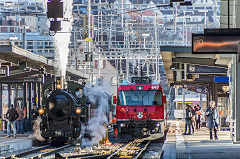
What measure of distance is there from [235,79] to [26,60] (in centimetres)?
1066

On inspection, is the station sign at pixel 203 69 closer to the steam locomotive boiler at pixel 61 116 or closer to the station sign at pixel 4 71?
the steam locomotive boiler at pixel 61 116

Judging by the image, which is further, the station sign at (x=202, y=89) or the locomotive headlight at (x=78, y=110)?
the station sign at (x=202, y=89)

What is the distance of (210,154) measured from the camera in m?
16.6

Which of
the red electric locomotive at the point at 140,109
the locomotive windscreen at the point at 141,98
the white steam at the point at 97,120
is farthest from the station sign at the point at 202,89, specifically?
the white steam at the point at 97,120

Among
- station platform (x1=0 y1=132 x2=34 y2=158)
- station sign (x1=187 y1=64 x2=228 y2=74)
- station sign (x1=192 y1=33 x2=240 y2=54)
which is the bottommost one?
station platform (x1=0 y1=132 x2=34 y2=158)

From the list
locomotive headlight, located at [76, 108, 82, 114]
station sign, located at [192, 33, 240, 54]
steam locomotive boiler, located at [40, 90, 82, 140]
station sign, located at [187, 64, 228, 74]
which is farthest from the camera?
station sign, located at [187, 64, 228, 74]

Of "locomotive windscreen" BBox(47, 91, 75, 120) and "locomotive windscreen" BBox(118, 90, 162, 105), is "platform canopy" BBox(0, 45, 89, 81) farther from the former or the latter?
"locomotive windscreen" BBox(118, 90, 162, 105)

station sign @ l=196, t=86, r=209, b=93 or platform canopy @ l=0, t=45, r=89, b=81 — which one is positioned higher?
platform canopy @ l=0, t=45, r=89, b=81

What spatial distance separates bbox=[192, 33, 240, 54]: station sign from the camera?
1590 cm

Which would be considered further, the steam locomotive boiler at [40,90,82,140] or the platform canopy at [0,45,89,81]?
the platform canopy at [0,45,89,81]

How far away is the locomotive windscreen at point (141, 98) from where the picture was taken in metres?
25.8

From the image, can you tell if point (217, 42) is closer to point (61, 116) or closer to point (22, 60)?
point (61, 116)

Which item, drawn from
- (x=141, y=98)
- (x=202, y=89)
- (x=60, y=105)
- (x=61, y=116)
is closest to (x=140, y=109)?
(x=141, y=98)

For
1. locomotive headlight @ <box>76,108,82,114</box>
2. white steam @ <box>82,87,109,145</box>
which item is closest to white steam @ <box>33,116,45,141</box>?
white steam @ <box>82,87,109,145</box>
